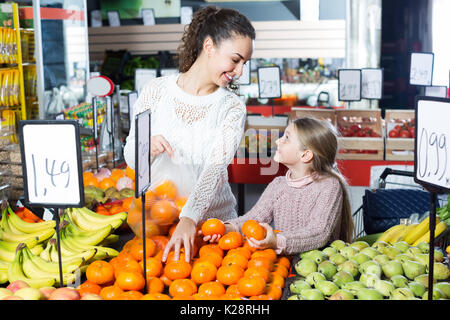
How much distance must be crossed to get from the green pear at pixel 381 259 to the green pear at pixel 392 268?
27 millimetres

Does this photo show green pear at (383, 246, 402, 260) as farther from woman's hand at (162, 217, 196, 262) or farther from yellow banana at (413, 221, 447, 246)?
woman's hand at (162, 217, 196, 262)

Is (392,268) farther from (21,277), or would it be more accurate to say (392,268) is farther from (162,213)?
(21,277)

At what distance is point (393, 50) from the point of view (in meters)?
9.94

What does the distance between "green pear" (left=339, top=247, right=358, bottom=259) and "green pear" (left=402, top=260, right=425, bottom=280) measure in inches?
7.1

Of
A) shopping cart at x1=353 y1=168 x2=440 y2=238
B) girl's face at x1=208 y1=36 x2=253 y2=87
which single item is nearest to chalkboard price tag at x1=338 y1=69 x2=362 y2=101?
shopping cart at x1=353 y1=168 x2=440 y2=238

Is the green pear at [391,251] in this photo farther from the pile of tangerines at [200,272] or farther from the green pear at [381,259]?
the pile of tangerines at [200,272]

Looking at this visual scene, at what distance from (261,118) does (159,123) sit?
3531mm

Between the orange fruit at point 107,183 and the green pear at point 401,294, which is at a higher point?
the orange fruit at point 107,183

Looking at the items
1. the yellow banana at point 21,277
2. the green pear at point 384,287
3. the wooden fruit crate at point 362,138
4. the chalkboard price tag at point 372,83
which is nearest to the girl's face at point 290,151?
the green pear at point 384,287

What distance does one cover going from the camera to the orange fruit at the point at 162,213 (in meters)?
1.83

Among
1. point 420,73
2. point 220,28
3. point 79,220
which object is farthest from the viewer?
point 420,73
